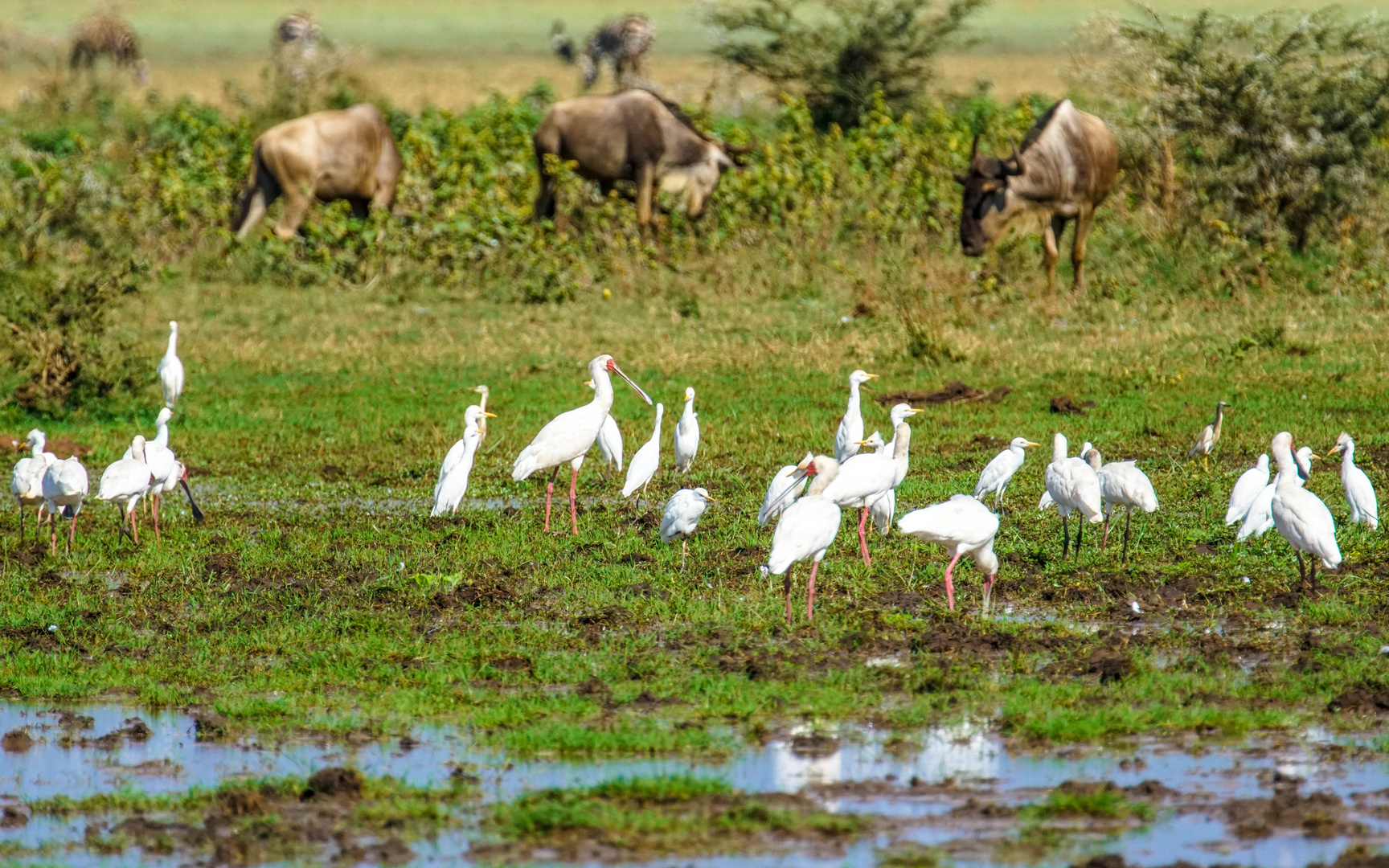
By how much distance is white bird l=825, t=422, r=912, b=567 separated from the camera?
8625mm

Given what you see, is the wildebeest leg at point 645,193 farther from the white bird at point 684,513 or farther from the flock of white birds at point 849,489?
the white bird at point 684,513

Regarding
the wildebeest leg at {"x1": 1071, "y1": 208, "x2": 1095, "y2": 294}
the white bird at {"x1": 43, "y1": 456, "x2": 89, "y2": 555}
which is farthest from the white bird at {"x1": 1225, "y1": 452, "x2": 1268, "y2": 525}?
the wildebeest leg at {"x1": 1071, "y1": 208, "x2": 1095, "y2": 294}

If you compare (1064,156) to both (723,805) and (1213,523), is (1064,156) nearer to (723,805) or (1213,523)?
(1213,523)

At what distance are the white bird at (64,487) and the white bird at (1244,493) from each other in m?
6.43

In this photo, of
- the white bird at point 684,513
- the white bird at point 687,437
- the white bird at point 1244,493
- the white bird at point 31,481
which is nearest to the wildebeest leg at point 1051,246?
the white bird at point 687,437

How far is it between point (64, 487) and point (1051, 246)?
12.3m

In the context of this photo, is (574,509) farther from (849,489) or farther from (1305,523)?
(1305,523)

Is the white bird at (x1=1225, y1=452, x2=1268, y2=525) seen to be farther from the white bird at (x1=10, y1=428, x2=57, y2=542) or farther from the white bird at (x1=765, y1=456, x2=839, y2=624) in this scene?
the white bird at (x1=10, y1=428, x2=57, y2=542)

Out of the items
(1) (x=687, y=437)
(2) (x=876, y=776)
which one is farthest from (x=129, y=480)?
(2) (x=876, y=776)

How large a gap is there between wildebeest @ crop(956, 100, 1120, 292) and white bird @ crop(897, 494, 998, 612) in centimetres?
Result: 1105

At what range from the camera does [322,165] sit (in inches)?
880

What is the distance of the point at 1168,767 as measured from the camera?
19.5ft

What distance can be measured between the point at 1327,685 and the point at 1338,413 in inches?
262

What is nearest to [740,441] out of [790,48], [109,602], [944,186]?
[109,602]
